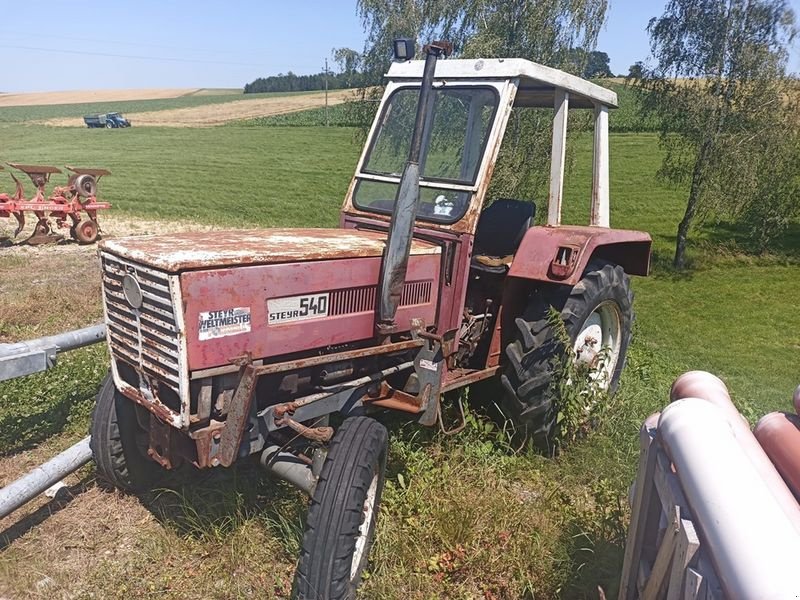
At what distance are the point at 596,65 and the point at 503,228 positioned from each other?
8082mm

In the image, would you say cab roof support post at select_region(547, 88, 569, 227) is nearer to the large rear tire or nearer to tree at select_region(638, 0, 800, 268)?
the large rear tire

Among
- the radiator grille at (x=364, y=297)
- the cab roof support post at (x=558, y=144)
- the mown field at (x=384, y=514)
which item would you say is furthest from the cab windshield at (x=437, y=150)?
the mown field at (x=384, y=514)

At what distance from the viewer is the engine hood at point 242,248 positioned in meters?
2.67

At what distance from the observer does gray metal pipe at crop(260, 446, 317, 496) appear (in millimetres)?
2943

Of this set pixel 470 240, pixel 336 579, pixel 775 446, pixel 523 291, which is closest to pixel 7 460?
pixel 336 579

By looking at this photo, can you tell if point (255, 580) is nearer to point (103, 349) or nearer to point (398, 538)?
point (398, 538)

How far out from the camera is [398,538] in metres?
3.22

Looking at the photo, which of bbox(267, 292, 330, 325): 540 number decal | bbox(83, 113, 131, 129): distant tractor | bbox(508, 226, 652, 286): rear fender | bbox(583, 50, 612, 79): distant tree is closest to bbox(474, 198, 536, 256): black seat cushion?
bbox(508, 226, 652, 286): rear fender

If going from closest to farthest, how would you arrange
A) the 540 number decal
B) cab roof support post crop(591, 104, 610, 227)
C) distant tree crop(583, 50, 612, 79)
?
the 540 number decal < cab roof support post crop(591, 104, 610, 227) < distant tree crop(583, 50, 612, 79)

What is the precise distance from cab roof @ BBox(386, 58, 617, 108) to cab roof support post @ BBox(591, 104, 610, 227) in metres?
0.15

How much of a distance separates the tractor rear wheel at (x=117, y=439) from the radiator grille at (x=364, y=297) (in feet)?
4.02

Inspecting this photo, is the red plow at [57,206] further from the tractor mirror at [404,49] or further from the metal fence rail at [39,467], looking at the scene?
the tractor mirror at [404,49]

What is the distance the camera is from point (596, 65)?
11.2 m

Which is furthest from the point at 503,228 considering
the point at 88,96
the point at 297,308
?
the point at 88,96
